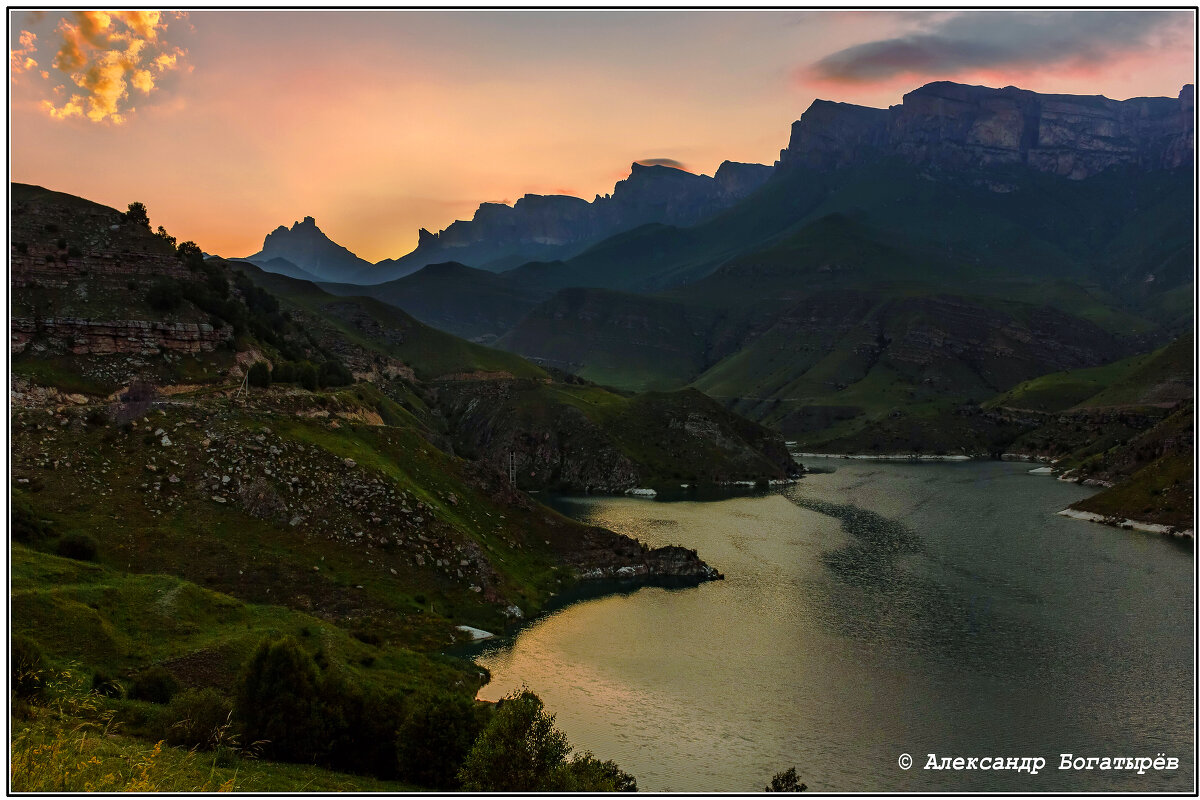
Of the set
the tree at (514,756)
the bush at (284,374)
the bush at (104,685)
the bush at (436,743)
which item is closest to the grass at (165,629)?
the bush at (104,685)

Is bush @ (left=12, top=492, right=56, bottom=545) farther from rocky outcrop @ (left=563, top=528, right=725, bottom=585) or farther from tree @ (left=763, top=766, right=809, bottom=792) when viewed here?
tree @ (left=763, top=766, right=809, bottom=792)

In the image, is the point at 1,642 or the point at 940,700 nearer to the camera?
the point at 1,642

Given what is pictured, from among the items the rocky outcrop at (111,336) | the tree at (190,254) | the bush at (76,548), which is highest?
the tree at (190,254)

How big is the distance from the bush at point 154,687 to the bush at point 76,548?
2855cm

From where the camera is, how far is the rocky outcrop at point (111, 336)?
11888cm

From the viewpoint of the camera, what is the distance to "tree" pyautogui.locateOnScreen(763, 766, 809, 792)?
5900cm

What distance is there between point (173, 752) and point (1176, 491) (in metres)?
185

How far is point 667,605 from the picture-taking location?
370ft

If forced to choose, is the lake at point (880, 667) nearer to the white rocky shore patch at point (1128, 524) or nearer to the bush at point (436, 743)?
the white rocky shore patch at point (1128, 524)

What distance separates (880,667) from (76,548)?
265ft

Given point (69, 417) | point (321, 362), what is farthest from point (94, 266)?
point (321, 362)

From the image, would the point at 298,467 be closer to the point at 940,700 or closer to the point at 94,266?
the point at 94,266

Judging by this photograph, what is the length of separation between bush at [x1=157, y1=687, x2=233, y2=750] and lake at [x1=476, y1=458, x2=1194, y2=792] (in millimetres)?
29711

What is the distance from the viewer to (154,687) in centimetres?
5616
